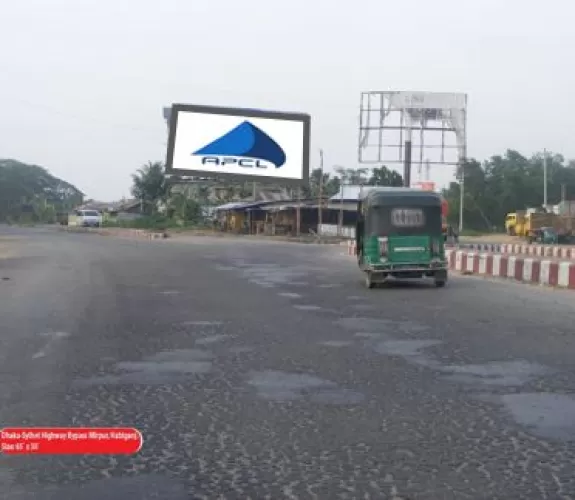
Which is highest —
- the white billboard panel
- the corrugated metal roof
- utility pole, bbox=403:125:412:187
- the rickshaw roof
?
the white billboard panel

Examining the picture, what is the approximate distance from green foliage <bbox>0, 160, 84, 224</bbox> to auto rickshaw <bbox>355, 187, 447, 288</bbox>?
99.1m

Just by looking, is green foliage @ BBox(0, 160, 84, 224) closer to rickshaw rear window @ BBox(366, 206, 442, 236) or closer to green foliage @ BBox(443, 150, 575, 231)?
green foliage @ BBox(443, 150, 575, 231)

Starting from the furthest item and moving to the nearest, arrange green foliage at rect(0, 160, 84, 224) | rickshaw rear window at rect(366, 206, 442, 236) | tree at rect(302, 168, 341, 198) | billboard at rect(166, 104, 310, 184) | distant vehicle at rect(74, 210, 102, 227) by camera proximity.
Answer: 1. green foliage at rect(0, 160, 84, 224)
2. distant vehicle at rect(74, 210, 102, 227)
3. tree at rect(302, 168, 341, 198)
4. billboard at rect(166, 104, 310, 184)
5. rickshaw rear window at rect(366, 206, 442, 236)

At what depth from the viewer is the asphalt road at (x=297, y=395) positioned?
443 cm

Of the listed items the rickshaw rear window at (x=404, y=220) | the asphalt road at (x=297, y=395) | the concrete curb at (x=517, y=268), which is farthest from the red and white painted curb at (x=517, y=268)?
the asphalt road at (x=297, y=395)

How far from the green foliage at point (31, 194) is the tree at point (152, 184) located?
1134 inches

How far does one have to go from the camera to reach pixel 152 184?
85312 millimetres

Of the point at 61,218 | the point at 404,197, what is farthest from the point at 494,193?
the point at 404,197

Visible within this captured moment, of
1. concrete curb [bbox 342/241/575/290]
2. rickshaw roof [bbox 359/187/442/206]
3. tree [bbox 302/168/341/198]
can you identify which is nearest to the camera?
rickshaw roof [bbox 359/187/442/206]

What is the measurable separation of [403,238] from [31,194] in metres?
122

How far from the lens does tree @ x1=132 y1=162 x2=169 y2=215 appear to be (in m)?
84.5

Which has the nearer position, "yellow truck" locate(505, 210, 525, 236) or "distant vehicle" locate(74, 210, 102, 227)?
"yellow truck" locate(505, 210, 525, 236)

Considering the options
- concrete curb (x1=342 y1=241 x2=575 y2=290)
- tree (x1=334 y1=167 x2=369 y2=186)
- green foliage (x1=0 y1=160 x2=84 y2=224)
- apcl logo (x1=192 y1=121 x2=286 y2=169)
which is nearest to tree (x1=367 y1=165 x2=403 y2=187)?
tree (x1=334 y1=167 x2=369 y2=186)

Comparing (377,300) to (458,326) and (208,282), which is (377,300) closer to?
(458,326)
